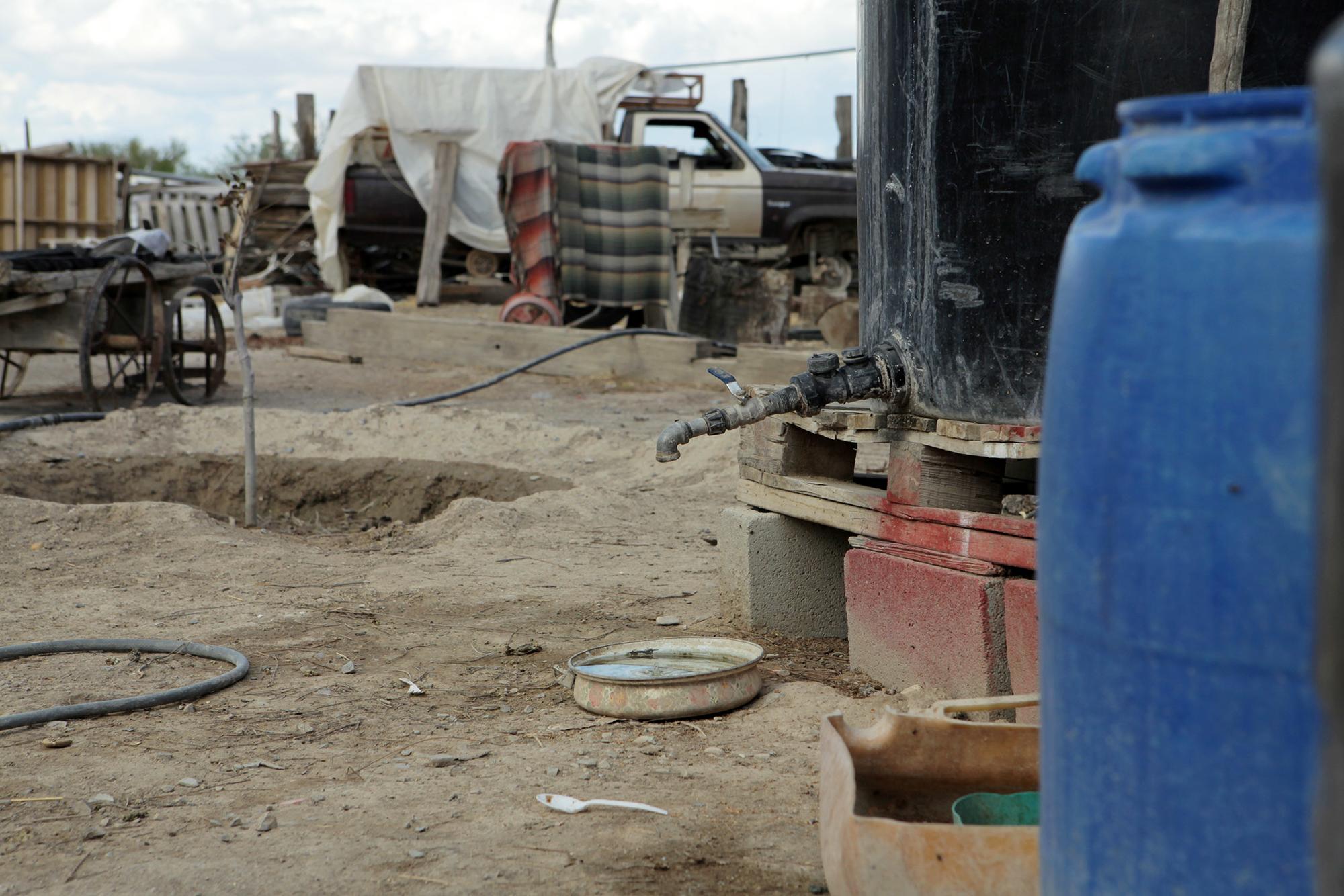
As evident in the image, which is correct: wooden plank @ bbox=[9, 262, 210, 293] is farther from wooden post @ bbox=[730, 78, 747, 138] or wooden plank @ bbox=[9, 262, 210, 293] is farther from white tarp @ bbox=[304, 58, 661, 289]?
wooden post @ bbox=[730, 78, 747, 138]

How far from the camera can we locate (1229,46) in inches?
89.5

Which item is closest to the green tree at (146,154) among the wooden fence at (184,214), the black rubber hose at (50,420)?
the wooden fence at (184,214)

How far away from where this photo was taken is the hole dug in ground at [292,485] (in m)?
5.95

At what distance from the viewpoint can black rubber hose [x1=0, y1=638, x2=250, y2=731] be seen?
9.50 feet

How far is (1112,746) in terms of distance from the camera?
3.80 feet

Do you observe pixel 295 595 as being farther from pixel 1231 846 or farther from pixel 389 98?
pixel 389 98

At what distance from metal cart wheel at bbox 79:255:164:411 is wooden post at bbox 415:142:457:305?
5.12 m

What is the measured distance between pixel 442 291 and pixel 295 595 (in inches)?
434

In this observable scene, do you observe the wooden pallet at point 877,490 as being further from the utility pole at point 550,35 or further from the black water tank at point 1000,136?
the utility pole at point 550,35

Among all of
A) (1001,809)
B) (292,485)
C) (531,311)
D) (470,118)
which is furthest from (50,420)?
(470,118)

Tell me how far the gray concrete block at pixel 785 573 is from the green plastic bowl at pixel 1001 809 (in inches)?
62.6

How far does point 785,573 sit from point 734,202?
402 inches

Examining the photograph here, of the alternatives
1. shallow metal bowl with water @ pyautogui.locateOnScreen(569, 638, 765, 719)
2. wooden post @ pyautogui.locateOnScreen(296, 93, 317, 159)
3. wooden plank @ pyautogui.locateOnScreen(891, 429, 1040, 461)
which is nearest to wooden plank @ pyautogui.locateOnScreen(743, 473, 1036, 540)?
wooden plank @ pyautogui.locateOnScreen(891, 429, 1040, 461)

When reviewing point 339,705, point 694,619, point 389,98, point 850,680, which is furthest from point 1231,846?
point 389,98
